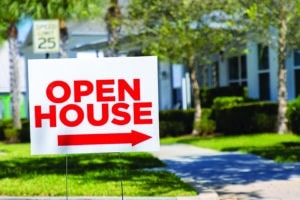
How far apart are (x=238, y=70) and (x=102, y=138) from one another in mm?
19678

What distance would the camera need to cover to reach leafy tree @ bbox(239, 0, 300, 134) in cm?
1636

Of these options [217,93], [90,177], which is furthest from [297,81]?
[90,177]

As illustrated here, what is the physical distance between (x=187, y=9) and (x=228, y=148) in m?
5.62

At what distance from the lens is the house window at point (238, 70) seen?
25.2 metres

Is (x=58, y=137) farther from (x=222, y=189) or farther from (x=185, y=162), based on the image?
(x=185, y=162)

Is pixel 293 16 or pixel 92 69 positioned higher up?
pixel 293 16

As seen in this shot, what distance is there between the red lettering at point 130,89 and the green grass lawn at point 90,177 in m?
1.36

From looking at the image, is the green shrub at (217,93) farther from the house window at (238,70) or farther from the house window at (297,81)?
the house window at (297,81)

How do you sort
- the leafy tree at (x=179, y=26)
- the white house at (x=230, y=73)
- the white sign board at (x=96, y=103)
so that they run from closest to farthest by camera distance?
1. the white sign board at (x=96, y=103)
2. the leafy tree at (x=179, y=26)
3. the white house at (x=230, y=73)

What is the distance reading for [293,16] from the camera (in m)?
17.1

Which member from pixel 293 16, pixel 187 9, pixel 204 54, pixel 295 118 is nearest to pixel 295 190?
pixel 295 118

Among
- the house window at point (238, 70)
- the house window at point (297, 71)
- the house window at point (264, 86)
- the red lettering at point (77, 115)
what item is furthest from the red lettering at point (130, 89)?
the house window at point (238, 70)

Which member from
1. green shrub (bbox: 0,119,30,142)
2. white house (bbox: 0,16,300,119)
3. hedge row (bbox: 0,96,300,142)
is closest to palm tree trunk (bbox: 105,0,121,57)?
hedge row (bbox: 0,96,300,142)

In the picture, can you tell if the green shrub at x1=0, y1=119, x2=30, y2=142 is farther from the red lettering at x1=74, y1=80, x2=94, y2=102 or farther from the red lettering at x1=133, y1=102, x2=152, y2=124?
the red lettering at x1=133, y1=102, x2=152, y2=124
